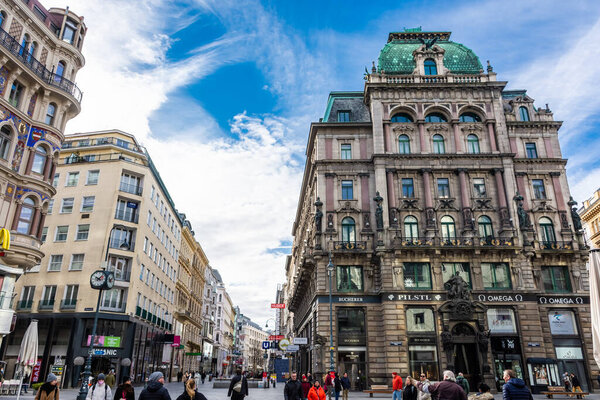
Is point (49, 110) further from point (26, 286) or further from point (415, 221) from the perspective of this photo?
point (415, 221)

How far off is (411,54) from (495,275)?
2520 centimetres

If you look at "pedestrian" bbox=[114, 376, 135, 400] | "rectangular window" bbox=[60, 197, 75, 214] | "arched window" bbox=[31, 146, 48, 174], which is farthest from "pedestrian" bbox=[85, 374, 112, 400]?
"rectangular window" bbox=[60, 197, 75, 214]

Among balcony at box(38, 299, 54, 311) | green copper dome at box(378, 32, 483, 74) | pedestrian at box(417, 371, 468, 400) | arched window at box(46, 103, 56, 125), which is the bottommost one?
pedestrian at box(417, 371, 468, 400)

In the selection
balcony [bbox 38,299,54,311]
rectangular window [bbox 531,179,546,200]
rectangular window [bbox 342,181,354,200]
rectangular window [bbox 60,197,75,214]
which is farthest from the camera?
rectangular window [bbox 60,197,75,214]

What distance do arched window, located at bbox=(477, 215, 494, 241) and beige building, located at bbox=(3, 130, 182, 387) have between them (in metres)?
31.0

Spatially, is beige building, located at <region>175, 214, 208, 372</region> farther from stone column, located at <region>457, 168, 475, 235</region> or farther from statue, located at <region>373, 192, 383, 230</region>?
stone column, located at <region>457, 168, 475, 235</region>

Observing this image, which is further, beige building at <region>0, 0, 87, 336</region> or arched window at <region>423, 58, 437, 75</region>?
arched window at <region>423, 58, 437, 75</region>

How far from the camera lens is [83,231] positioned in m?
42.1

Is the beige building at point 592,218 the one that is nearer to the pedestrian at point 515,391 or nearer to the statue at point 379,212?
the statue at point 379,212

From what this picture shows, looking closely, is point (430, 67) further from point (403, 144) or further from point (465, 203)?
point (465, 203)

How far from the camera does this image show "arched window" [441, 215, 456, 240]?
40125 mm

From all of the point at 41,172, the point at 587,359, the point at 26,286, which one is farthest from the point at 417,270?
the point at 26,286

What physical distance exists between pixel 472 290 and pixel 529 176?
14062mm

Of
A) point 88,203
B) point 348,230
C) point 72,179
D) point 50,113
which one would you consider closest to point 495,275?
point 348,230
